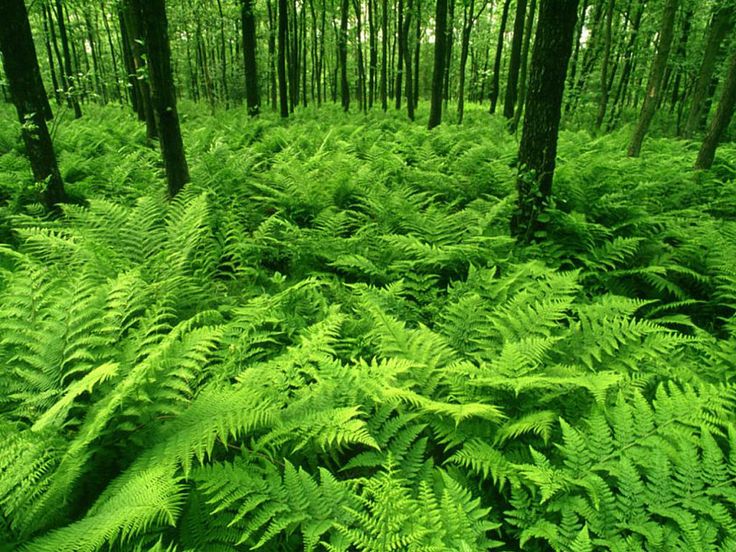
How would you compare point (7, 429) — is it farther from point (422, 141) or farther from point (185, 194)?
point (422, 141)

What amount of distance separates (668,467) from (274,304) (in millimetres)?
2862

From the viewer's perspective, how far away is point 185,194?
17.7 feet

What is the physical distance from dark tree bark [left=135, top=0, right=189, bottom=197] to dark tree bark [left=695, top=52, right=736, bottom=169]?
796cm

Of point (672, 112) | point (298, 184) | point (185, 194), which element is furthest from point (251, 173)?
point (672, 112)

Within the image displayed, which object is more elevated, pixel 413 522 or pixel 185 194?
pixel 185 194

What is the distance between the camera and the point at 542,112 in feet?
15.7

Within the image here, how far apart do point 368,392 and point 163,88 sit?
4.66 m

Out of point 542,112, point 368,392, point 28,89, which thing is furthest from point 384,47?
point 368,392

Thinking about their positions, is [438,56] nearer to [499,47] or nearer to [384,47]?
[499,47]

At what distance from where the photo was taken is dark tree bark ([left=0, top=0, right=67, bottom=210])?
514cm

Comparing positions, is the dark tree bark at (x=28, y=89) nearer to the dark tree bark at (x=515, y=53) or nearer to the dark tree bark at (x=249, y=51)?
the dark tree bark at (x=249, y=51)

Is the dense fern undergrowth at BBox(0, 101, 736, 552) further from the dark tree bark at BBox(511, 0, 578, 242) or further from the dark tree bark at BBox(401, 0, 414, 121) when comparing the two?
the dark tree bark at BBox(401, 0, 414, 121)

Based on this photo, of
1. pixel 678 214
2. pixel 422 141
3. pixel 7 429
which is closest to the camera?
pixel 7 429

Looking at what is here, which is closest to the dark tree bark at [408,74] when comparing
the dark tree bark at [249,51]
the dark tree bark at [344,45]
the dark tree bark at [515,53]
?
the dark tree bark at [344,45]
